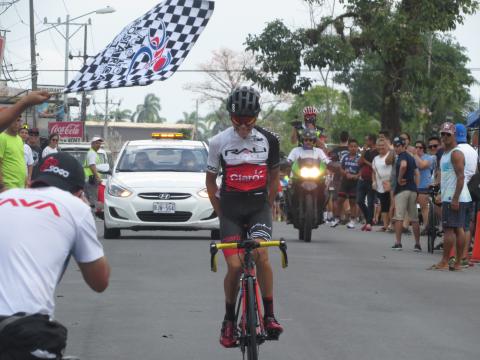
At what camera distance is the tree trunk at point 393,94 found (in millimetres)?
38812

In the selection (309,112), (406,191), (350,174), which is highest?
(309,112)

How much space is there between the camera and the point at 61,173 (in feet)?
18.6

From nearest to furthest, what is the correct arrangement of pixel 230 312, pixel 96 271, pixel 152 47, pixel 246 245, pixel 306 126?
pixel 96 271 < pixel 246 245 < pixel 230 312 < pixel 152 47 < pixel 306 126

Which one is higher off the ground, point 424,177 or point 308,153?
point 308,153

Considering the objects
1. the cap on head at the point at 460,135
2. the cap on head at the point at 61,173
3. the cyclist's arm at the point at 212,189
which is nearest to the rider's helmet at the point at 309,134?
the cap on head at the point at 460,135

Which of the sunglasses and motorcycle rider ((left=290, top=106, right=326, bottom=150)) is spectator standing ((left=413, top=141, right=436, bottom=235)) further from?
the sunglasses

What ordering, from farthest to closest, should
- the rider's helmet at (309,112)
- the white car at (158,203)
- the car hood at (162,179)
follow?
the rider's helmet at (309,112) → the car hood at (162,179) → the white car at (158,203)

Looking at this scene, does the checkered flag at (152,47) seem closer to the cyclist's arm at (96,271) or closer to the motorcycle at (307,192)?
the cyclist's arm at (96,271)

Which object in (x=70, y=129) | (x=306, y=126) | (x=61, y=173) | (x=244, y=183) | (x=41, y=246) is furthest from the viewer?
(x=70, y=129)

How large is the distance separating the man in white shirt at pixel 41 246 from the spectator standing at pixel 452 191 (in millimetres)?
10427

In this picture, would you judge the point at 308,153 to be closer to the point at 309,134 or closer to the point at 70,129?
the point at 309,134

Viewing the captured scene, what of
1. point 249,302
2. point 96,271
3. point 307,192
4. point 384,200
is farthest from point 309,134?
point 96,271

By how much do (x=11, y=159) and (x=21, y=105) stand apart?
615 cm

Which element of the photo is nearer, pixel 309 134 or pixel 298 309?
pixel 298 309
